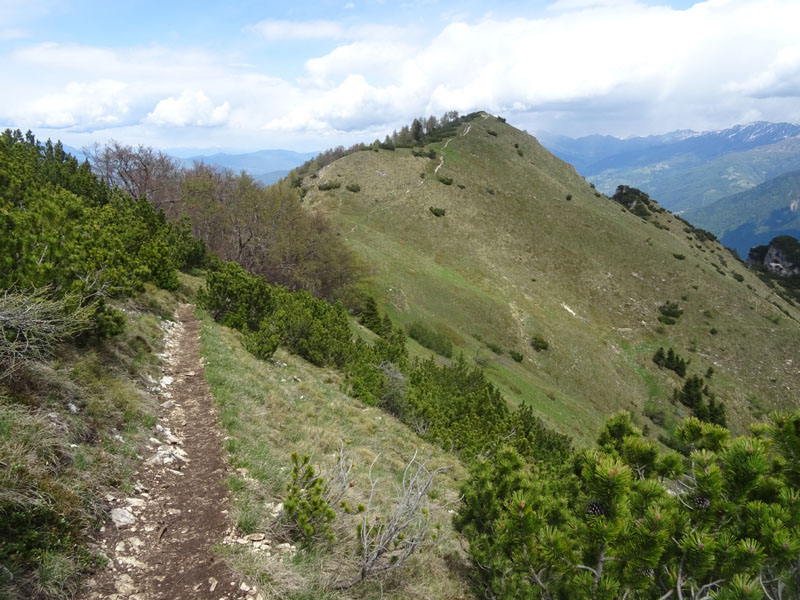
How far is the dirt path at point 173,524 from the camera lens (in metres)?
3.91

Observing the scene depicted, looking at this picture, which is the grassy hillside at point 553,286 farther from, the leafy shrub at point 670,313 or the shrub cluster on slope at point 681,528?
the shrub cluster on slope at point 681,528

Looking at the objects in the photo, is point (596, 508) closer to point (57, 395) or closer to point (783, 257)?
point (57, 395)

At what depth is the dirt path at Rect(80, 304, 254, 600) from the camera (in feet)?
12.8

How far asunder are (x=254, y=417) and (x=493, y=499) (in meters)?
5.17

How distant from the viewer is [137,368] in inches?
340

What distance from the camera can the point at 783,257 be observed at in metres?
106

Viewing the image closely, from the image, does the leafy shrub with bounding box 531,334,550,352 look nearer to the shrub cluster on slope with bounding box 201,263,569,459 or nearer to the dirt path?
the shrub cluster on slope with bounding box 201,263,569,459

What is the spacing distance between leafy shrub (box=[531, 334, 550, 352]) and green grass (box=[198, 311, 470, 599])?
2991 centimetres

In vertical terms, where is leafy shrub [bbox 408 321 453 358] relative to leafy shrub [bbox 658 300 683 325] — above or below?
above

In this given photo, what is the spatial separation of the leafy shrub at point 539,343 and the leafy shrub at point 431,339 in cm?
1278

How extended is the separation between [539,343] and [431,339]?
15094 mm

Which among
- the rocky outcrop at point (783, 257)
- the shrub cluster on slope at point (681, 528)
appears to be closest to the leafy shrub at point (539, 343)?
the shrub cluster on slope at point (681, 528)

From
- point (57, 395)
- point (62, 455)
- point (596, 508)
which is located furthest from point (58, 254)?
point (596, 508)

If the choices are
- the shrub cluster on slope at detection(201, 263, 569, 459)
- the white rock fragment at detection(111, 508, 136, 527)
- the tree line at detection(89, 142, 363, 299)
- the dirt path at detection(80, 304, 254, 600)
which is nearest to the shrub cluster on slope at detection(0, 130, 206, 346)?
the dirt path at detection(80, 304, 254, 600)
